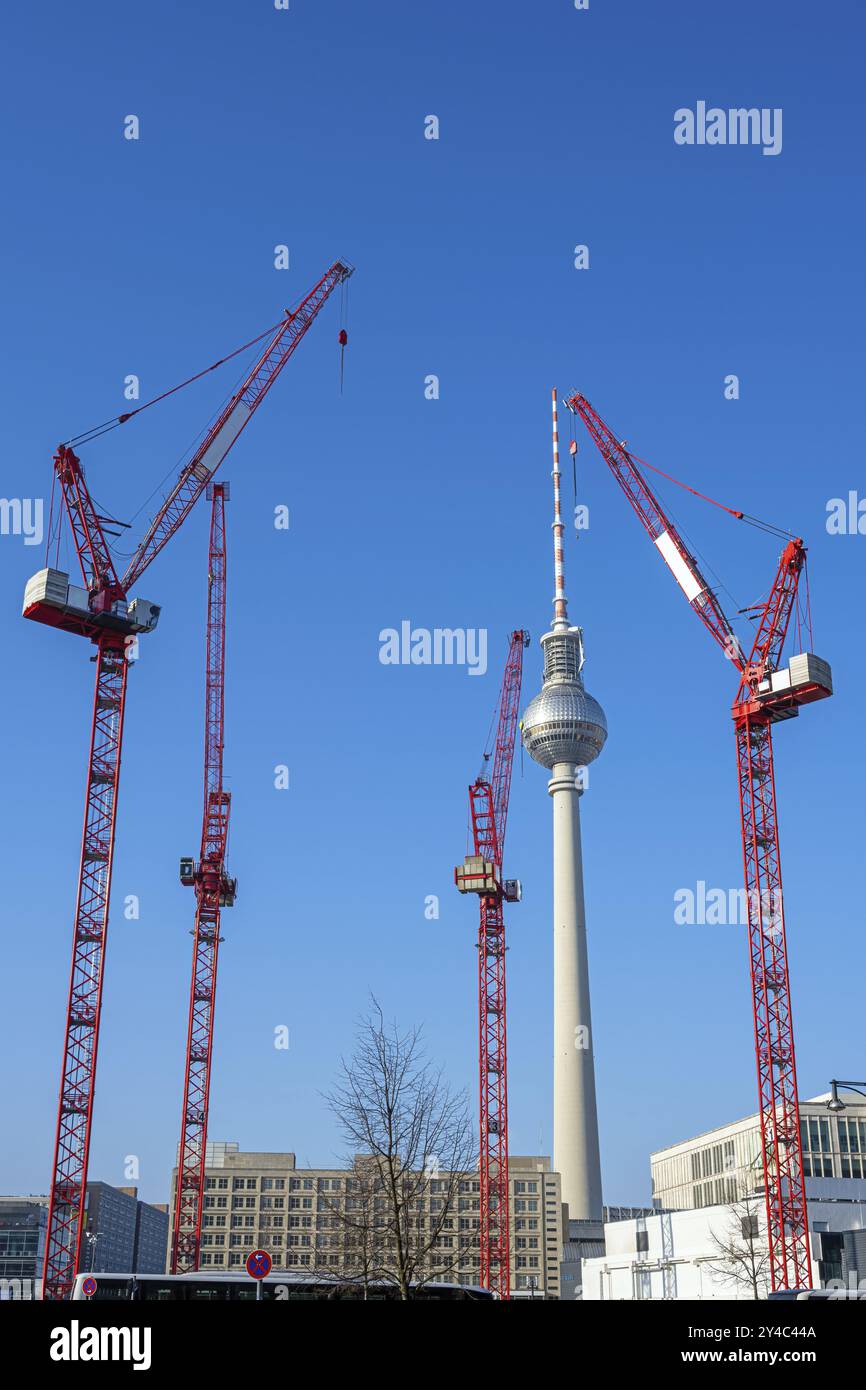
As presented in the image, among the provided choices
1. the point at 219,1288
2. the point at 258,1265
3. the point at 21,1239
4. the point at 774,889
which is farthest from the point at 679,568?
the point at 21,1239

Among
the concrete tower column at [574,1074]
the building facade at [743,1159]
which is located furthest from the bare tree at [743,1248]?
the concrete tower column at [574,1074]

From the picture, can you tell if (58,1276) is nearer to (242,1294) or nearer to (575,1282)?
(242,1294)

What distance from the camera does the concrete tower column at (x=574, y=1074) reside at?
185250mm

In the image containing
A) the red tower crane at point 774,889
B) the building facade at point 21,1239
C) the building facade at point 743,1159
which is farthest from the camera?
the building facade at point 21,1239

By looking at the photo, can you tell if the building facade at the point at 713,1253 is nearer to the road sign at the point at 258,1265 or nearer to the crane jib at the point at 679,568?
the crane jib at the point at 679,568

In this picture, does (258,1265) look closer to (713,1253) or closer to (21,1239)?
(713,1253)

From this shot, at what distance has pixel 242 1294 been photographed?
47.4 meters

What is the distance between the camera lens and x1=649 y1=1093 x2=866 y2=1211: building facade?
5650 inches

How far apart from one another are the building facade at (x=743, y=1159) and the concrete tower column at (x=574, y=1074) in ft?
34.5

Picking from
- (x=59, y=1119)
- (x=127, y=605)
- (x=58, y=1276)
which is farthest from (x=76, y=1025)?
(x=127, y=605)

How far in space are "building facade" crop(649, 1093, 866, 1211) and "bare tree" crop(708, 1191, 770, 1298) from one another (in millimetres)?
11306

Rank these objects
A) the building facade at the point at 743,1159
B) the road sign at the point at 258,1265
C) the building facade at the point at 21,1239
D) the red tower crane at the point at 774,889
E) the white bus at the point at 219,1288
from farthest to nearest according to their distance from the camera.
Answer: the building facade at the point at 21,1239 → the building facade at the point at 743,1159 → the red tower crane at the point at 774,889 → the white bus at the point at 219,1288 → the road sign at the point at 258,1265

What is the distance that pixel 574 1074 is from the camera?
185750 millimetres
